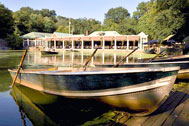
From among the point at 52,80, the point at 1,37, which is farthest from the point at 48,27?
the point at 52,80

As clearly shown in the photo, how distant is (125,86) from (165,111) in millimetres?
1245

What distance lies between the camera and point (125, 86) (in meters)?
4.15

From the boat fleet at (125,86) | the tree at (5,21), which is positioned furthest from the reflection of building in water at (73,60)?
the tree at (5,21)

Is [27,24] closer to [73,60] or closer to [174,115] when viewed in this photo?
[73,60]

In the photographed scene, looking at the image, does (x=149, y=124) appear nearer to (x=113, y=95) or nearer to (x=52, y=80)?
(x=113, y=95)

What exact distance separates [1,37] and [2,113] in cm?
4600

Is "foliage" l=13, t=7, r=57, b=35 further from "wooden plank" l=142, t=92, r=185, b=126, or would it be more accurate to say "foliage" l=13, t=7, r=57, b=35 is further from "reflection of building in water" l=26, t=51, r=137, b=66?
"wooden plank" l=142, t=92, r=185, b=126

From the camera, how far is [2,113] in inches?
199

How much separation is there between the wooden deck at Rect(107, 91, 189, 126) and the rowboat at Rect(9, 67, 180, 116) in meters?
0.21

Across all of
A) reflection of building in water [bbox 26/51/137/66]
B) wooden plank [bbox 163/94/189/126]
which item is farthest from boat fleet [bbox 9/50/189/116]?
reflection of building in water [bbox 26/51/137/66]

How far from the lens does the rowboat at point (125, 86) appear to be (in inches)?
151

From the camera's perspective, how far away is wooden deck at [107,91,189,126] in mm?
3626

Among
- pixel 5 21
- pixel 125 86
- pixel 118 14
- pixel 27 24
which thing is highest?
pixel 118 14

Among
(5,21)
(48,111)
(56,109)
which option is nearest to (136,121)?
(56,109)
